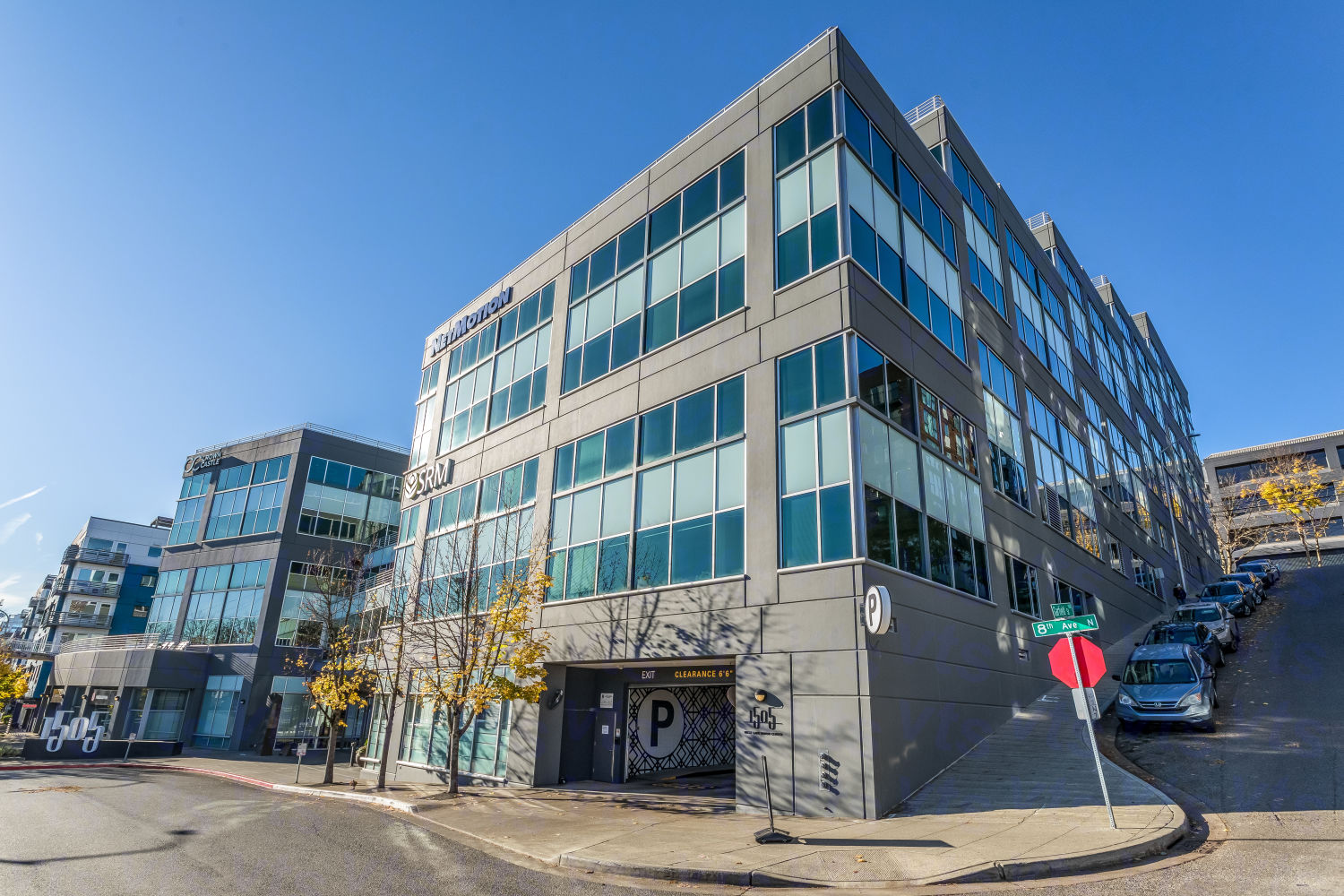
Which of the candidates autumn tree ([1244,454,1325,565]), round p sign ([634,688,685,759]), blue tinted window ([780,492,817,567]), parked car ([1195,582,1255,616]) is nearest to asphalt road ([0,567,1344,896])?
blue tinted window ([780,492,817,567])

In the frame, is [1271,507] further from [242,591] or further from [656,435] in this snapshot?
[242,591]

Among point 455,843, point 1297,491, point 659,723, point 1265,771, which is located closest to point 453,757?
point 659,723

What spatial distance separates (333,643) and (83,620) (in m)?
77.1

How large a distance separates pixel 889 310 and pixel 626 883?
45.1ft

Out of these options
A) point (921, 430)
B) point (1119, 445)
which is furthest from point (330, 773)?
point (1119, 445)

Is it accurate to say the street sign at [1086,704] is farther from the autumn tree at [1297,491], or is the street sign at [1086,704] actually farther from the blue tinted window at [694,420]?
the autumn tree at [1297,491]

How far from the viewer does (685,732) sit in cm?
2312

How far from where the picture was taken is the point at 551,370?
25.4m

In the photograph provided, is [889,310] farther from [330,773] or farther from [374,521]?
[374,521]

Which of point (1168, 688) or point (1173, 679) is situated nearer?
point (1168, 688)

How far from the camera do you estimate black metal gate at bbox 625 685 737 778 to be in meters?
21.4

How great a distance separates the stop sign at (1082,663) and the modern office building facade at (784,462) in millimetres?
3290

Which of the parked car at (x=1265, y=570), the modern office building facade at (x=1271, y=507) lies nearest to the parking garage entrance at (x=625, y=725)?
the parked car at (x=1265, y=570)

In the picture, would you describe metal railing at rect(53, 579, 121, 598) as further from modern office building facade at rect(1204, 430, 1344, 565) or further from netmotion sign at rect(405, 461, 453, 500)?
modern office building facade at rect(1204, 430, 1344, 565)
